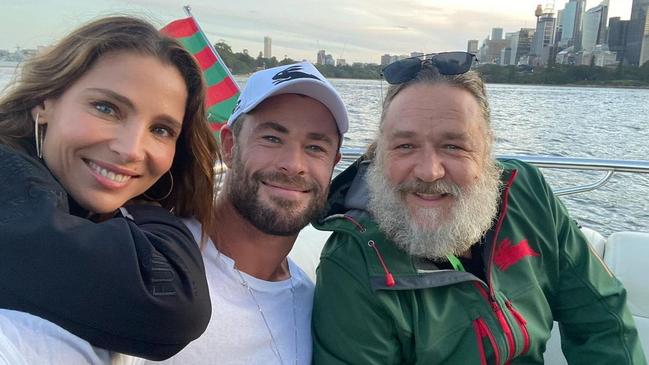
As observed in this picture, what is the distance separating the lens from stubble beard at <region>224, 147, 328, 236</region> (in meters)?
1.75

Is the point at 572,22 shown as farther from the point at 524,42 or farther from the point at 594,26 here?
the point at 524,42

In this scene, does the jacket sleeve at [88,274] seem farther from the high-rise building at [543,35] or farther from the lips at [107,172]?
the high-rise building at [543,35]

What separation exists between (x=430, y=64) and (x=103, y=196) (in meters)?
1.23

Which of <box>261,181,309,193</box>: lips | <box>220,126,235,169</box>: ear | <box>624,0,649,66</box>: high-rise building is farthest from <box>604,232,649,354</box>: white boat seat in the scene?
<box>624,0,649,66</box>: high-rise building

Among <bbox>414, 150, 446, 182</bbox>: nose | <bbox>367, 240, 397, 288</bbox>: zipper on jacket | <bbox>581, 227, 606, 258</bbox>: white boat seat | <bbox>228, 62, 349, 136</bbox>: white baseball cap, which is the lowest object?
<bbox>581, 227, 606, 258</bbox>: white boat seat

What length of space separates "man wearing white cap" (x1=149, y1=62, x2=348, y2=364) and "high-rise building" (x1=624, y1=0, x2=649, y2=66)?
16.0 metres

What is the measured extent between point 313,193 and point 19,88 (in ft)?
3.02

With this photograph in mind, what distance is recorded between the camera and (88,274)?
38.7 inches

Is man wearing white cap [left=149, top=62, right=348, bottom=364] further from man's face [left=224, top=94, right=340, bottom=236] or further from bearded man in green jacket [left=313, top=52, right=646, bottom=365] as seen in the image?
bearded man in green jacket [left=313, top=52, right=646, bottom=365]

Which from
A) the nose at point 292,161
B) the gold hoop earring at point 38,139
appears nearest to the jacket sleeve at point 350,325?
the nose at point 292,161

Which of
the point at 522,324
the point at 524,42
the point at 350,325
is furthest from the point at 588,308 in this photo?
the point at 524,42

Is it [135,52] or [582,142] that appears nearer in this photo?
[135,52]

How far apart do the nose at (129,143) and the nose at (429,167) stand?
36.9 inches

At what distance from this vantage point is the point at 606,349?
1.92 meters
